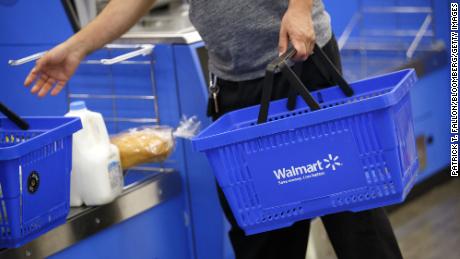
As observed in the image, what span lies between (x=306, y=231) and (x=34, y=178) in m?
0.82

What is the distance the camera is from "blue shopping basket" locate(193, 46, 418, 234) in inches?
78.5

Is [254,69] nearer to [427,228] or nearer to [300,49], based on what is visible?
[300,49]

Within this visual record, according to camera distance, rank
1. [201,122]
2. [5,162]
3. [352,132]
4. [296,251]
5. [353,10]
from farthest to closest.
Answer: [353,10] → [201,122] → [296,251] → [5,162] → [352,132]

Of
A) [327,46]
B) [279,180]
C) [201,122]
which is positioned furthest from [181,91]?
[279,180]

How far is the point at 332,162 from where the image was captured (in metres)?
2.03

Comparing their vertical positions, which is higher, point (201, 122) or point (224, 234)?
point (201, 122)

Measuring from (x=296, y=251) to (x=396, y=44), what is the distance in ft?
7.55

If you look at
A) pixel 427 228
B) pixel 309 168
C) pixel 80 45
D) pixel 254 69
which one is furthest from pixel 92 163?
pixel 427 228

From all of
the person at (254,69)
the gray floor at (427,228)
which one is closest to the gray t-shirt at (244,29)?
the person at (254,69)

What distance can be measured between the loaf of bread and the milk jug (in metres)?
0.10

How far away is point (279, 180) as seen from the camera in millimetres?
2072

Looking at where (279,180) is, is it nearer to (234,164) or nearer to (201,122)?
(234,164)

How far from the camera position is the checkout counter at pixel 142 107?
2.87 meters

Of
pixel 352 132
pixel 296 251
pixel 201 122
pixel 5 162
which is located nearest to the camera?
pixel 352 132
